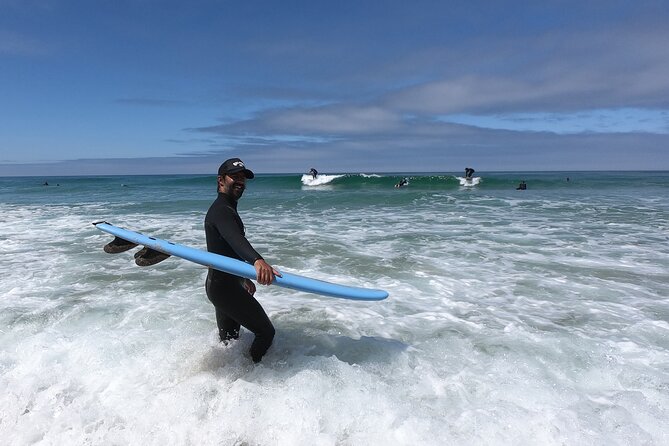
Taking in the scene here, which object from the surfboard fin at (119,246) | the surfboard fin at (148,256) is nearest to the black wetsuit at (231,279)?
the surfboard fin at (148,256)

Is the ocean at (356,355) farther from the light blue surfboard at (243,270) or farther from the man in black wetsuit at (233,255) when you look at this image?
the light blue surfboard at (243,270)

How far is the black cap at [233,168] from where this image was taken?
3372 millimetres

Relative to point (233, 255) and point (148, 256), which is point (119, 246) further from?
point (233, 255)

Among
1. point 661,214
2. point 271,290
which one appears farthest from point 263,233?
point 661,214

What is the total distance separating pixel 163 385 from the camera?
3.82 meters

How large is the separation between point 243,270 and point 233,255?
1.09 ft

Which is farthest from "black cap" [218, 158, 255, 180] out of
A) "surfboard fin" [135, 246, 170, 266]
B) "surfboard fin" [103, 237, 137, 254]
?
"surfboard fin" [103, 237, 137, 254]

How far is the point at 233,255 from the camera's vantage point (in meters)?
3.63

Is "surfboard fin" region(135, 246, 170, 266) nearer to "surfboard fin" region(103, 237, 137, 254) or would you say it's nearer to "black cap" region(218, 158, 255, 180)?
"surfboard fin" region(103, 237, 137, 254)

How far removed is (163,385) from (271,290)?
9.89ft

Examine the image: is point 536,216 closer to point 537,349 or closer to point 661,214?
point 661,214

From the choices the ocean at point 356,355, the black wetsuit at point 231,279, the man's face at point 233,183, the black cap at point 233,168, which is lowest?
the ocean at point 356,355

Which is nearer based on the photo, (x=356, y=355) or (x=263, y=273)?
(x=263, y=273)

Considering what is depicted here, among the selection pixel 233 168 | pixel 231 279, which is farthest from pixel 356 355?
pixel 233 168
